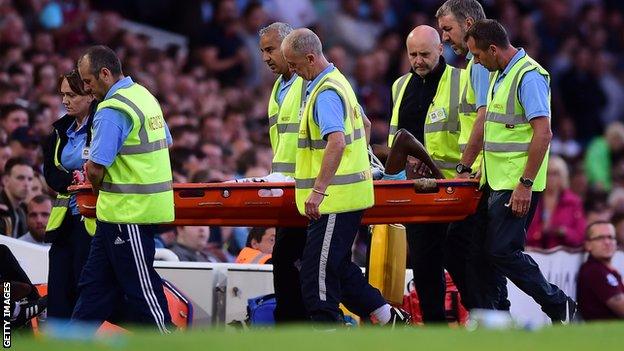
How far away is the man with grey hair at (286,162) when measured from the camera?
36.4ft

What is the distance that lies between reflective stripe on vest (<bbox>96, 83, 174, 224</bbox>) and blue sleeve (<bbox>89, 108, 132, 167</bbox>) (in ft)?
0.21

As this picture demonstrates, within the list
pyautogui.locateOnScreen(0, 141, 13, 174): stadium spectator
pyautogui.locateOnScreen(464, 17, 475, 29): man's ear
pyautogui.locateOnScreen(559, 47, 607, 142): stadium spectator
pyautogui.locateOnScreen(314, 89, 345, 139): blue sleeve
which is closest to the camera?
pyautogui.locateOnScreen(314, 89, 345, 139): blue sleeve

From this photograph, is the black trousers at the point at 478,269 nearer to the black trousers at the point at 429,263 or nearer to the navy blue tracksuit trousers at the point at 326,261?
the black trousers at the point at 429,263

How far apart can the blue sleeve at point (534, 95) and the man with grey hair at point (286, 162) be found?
4.78 feet

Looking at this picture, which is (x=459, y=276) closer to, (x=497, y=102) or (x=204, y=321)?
(x=497, y=102)

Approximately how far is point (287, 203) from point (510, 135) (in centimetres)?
145

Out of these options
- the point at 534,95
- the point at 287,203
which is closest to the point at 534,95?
the point at 534,95

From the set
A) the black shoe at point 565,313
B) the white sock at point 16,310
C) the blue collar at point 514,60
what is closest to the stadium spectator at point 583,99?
the black shoe at point 565,313

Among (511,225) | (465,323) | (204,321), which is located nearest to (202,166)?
(204,321)

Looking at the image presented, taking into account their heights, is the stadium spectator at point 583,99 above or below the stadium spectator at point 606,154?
above

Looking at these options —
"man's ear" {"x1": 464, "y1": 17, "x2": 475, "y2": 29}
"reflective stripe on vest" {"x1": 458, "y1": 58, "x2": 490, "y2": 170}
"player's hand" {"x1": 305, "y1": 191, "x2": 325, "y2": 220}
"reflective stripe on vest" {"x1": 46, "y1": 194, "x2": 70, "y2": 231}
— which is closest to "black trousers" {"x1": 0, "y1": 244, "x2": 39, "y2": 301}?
"reflective stripe on vest" {"x1": 46, "y1": 194, "x2": 70, "y2": 231}

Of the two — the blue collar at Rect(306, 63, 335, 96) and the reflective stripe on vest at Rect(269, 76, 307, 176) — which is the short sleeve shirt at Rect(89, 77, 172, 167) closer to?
the blue collar at Rect(306, 63, 335, 96)

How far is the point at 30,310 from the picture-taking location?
10.9m

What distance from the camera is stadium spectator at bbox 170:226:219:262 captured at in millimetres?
13727
